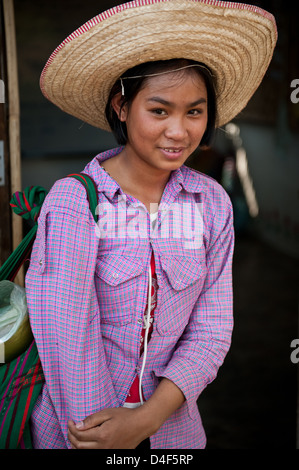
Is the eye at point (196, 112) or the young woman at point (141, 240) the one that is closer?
the young woman at point (141, 240)

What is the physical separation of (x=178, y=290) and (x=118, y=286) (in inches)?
7.0

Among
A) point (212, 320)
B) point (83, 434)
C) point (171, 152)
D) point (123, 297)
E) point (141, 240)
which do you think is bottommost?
point (83, 434)

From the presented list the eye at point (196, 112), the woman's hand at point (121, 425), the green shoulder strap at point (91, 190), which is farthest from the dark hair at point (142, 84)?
the woman's hand at point (121, 425)

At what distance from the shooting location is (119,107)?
5.14ft

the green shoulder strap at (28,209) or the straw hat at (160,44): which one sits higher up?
the straw hat at (160,44)

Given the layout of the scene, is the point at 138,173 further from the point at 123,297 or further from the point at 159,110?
the point at 123,297

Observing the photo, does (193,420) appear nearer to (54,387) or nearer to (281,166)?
(54,387)

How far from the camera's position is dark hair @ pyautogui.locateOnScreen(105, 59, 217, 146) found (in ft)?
4.66

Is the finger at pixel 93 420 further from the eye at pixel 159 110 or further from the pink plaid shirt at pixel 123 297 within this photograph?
the eye at pixel 159 110

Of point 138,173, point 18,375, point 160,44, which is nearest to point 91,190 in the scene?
point 138,173

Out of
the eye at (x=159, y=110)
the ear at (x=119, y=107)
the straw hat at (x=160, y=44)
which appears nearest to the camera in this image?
the straw hat at (x=160, y=44)

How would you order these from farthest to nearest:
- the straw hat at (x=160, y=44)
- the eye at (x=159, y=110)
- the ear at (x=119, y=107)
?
the ear at (x=119, y=107), the eye at (x=159, y=110), the straw hat at (x=160, y=44)

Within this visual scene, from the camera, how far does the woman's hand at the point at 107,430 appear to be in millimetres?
1352

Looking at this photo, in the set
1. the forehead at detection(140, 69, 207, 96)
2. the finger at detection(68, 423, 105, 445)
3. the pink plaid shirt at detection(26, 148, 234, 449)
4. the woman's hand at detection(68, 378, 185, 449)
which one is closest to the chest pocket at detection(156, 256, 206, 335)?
the pink plaid shirt at detection(26, 148, 234, 449)
